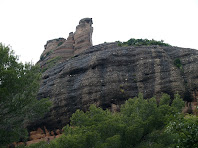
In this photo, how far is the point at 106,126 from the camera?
16.1 m

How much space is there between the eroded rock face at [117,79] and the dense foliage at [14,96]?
7.81 m

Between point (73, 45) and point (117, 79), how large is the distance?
2646 centimetres

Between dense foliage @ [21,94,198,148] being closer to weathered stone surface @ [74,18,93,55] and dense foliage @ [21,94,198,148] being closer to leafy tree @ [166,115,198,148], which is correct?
leafy tree @ [166,115,198,148]

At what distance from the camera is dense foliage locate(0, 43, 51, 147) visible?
1850 cm

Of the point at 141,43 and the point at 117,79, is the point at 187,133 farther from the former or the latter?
the point at 141,43

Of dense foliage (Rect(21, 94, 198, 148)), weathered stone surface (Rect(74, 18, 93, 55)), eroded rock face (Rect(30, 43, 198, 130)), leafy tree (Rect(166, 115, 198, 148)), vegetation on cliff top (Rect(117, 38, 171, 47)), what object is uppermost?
weathered stone surface (Rect(74, 18, 93, 55))

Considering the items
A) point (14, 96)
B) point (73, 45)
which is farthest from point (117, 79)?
point (73, 45)

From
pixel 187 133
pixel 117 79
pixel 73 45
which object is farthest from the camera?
pixel 73 45

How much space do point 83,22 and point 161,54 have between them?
2810cm

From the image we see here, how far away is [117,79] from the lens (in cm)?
2958

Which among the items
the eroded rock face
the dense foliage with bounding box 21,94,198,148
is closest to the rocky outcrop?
the eroded rock face

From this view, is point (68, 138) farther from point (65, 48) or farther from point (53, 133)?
point (65, 48)

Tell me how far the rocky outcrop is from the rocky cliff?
1534 cm

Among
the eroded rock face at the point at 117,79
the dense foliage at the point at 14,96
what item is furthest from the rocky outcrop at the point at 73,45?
the dense foliage at the point at 14,96
